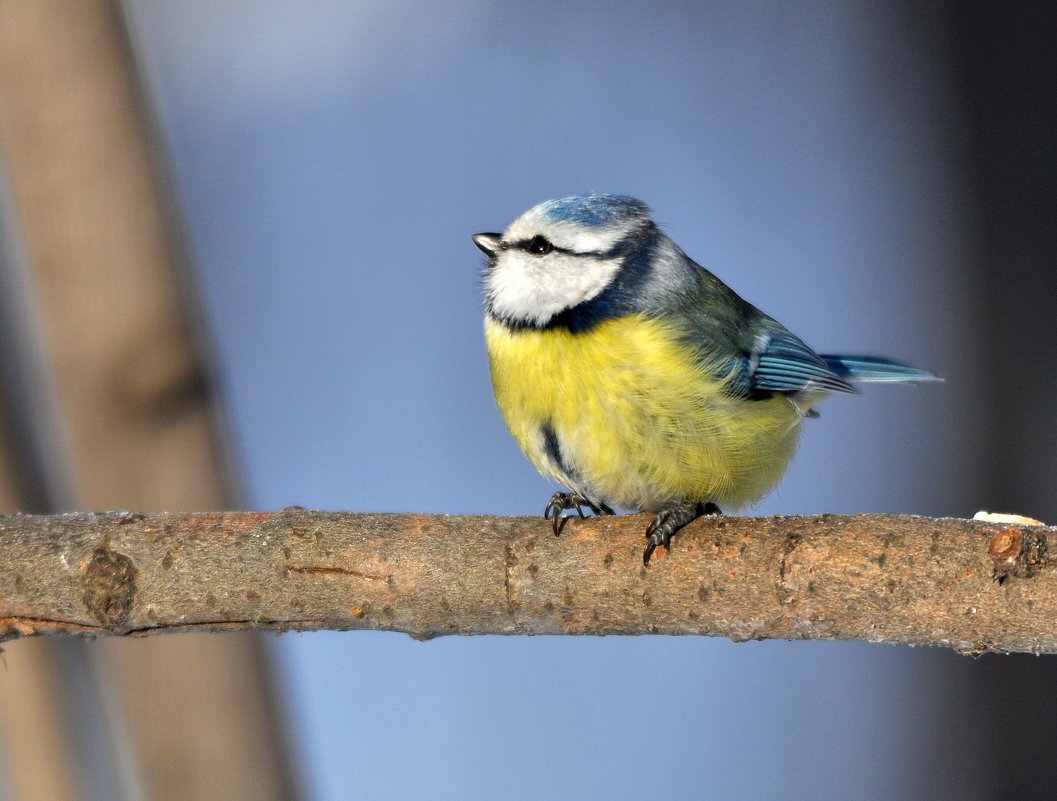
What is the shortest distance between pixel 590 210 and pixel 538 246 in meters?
0.07

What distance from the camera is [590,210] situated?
3.72 feet

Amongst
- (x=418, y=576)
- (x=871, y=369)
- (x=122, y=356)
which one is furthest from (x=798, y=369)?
(x=122, y=356)

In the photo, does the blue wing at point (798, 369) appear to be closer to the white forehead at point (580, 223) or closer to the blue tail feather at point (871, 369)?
the blue tail feather at point (871, 369)

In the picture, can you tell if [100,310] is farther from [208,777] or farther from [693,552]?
[693,552]

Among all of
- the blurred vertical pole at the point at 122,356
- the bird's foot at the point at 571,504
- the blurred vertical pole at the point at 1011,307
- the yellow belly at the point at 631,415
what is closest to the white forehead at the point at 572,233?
the yellow belly at the point at 631,415

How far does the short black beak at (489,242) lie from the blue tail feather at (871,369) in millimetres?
458

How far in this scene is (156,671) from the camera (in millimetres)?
1217

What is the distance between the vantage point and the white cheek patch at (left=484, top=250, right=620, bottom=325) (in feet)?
3.62

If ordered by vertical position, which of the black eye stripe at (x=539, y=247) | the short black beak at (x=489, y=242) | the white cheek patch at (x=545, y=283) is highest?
the short black beak at (x=489, y=242)

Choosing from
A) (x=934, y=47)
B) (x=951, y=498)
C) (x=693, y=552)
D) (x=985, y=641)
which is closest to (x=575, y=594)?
(x=693, y=552)

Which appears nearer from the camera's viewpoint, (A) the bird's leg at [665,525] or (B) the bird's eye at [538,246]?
(A) the bird's leg at [665,525]

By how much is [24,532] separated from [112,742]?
2.48ft

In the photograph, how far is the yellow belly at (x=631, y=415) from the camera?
1028mm

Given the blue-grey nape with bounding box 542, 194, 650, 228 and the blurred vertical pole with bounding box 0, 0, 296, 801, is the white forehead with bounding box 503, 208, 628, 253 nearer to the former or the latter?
the blue-grey nape with bounding box 542, 194, 650, 228
